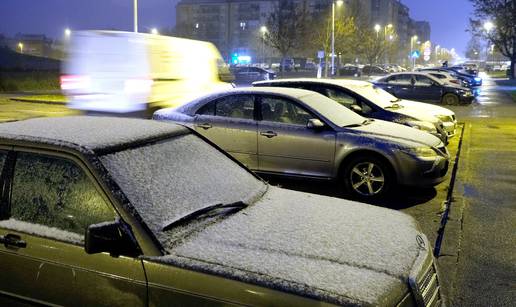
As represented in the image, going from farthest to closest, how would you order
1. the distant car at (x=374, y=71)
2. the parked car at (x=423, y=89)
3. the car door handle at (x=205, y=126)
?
the distant car at (x=374, y=71) < the parked car at (x=423, y=89) < the car door handle at (x=205, y=126)

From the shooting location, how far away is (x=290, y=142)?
25.7 feet

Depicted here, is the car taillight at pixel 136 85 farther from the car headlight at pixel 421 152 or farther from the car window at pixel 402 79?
the car window at pixel 402 79

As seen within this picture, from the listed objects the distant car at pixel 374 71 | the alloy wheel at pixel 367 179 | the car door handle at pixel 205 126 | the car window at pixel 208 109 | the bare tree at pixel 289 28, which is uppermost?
the bare tree at pixel 289 28

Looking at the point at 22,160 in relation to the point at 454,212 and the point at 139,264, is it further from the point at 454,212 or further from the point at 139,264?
the point at 454,212

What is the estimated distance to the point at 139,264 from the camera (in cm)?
276

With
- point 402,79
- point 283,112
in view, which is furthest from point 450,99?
point 283,112

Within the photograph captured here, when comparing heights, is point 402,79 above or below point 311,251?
above

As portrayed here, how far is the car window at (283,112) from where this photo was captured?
26.0 feet

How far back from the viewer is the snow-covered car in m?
2.62

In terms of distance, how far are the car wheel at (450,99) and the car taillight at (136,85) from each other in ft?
49.5

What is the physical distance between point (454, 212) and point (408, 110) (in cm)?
520

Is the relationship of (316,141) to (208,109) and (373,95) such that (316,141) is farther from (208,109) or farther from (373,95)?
(373,95)

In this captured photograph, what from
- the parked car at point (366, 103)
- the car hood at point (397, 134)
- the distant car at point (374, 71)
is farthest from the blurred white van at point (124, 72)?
the distant car at point (374, 71)

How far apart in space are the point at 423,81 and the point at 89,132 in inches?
848
